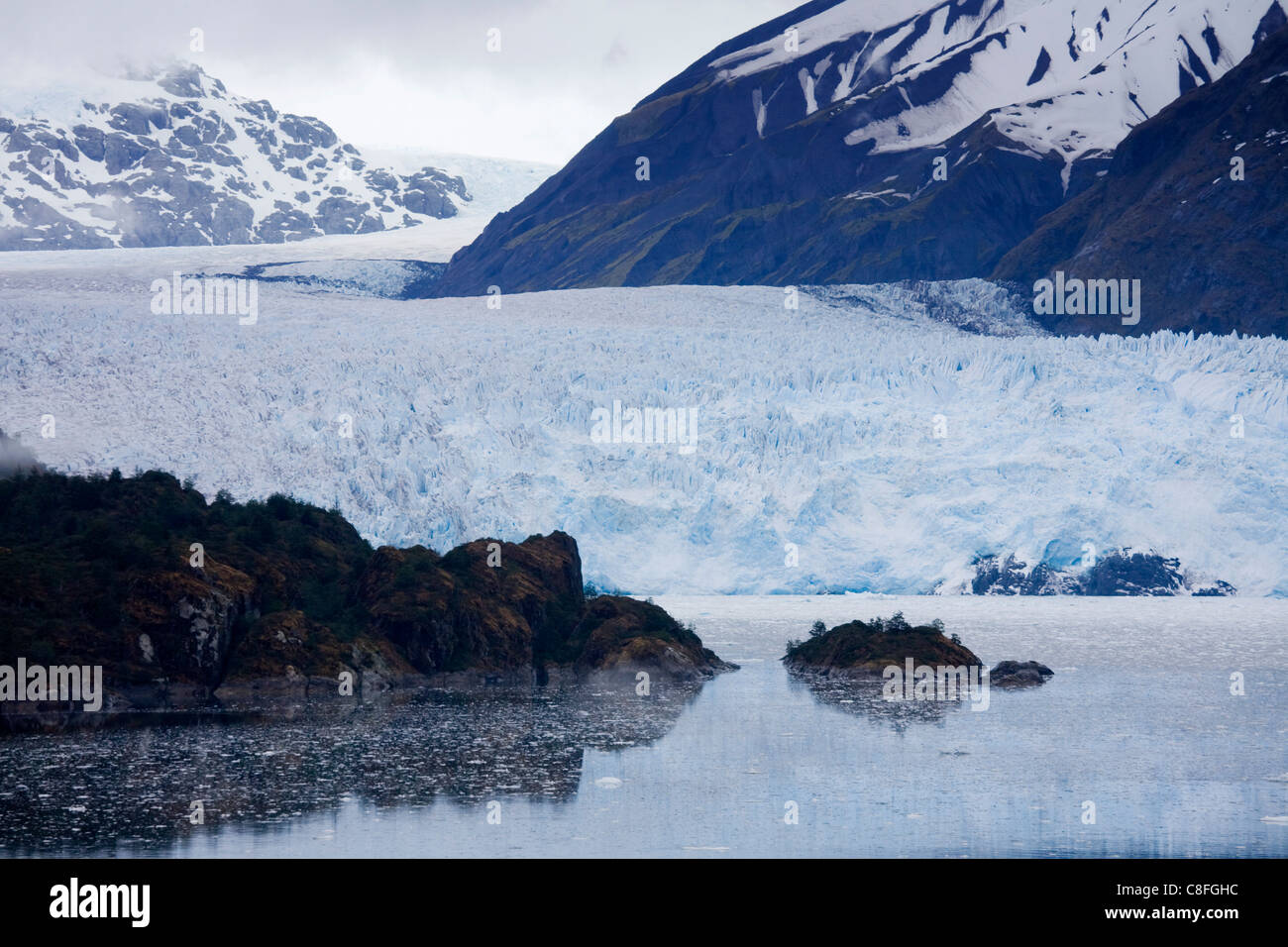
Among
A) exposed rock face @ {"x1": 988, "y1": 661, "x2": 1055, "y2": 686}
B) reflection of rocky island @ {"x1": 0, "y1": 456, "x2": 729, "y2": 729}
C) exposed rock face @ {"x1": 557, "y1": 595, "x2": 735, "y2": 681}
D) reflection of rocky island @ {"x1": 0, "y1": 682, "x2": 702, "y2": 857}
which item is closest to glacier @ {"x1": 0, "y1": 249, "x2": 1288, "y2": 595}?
reflection of rocky island @ {"x1": 0, "y1": 456, "x2": 729, "y2": 729}

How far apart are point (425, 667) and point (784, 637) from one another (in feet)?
52.7

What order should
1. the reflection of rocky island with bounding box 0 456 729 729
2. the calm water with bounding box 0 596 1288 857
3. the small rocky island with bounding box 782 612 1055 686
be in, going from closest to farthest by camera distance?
the calm water with bounding box 0 596 1288 857 < the reflection of rocky island with bounding box 0 456 729 729 < the small rocky island with bounding box 782 612 1055 686

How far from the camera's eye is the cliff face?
32.3 m

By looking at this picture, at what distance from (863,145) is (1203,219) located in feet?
134

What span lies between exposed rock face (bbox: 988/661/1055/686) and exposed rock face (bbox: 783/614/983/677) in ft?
3.07

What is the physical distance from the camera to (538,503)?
174 feet

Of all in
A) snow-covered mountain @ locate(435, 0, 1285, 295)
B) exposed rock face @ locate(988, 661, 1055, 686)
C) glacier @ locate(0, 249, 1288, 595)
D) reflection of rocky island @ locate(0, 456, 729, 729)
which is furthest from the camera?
snow-covered mountain @ locate(435, 0, 1285, 295)

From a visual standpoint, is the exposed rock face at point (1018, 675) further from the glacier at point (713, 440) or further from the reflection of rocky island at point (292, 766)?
the glacier at point (713, 440)

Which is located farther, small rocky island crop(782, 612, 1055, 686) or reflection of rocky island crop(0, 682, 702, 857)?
small rocky island crop(782, 612, 1055, 686)

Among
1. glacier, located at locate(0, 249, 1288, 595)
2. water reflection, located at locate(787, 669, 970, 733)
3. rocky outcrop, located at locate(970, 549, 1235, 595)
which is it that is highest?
glacier, located at locate(0, 249, 1288, 595)

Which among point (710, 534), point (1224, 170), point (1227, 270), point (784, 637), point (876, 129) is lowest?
point (784, 637)

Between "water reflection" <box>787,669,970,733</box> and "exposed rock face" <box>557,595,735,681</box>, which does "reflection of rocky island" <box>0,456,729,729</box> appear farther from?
"water reflection" <box>787,669,970,733</box>
